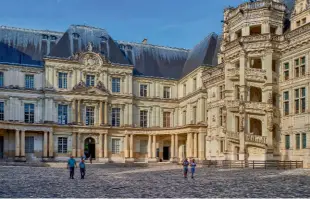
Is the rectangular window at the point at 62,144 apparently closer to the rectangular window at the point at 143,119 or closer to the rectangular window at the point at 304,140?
the rectangular window at the point at 143,119

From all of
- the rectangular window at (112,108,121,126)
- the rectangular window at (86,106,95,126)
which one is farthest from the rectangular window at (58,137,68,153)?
the rectangular window at (112,108,121,126)

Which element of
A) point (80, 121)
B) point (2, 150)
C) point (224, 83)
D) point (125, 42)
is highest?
point (125, 42)

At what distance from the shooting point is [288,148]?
35281 millimetres

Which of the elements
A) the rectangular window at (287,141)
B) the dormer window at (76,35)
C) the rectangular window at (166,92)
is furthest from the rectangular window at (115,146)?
the rectangular window at (287,141)

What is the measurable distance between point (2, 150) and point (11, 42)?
14298 mm

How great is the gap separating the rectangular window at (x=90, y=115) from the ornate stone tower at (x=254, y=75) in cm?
2034

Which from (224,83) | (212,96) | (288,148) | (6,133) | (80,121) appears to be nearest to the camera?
(288,148)

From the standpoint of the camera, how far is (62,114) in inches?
2063

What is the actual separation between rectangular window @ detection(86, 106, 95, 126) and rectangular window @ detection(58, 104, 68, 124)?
A: 2.66 meters

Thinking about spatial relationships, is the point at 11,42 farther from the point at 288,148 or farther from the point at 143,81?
the point at 288,148

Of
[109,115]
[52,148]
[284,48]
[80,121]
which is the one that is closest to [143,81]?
[109,115]

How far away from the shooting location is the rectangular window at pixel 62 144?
51500 millimetres

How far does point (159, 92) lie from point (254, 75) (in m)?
22.5

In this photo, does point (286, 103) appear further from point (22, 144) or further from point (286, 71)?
point (22, 144)
